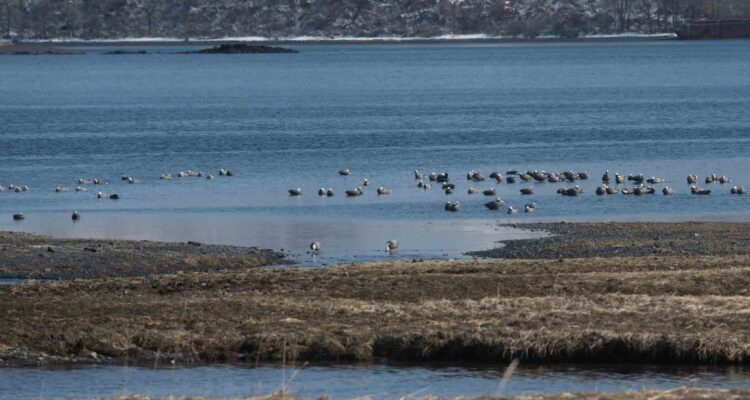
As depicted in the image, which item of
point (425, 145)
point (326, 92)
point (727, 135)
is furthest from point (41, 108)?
point (727, 135)

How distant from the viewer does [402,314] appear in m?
26.8

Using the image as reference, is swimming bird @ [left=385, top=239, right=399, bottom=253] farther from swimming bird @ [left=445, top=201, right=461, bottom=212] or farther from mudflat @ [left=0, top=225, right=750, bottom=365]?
swimming bird @ [left=445, top=201, right=461, bottom=212]

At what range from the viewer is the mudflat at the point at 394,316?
79.7 feet

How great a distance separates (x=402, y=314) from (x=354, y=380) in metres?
3.84

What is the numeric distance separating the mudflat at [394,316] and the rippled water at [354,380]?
52 centimetres

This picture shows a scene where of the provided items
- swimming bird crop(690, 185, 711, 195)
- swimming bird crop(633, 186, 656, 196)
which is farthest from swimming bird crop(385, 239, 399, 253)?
swimming bird crop(690, 185, 711, 195)

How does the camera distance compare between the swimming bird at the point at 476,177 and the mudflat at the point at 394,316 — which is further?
the swimming bird at the point at 476,177

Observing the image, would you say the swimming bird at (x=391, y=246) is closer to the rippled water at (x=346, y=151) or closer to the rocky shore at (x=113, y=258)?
the rippled water at (x=346, y=151)

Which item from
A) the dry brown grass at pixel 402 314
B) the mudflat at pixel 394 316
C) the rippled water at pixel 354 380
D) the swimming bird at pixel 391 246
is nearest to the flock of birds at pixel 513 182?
the swimming bird at pixel 391 246

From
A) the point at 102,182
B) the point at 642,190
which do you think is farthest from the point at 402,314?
the point at 102,182

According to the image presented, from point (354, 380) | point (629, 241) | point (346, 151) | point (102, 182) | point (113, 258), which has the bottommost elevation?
point (346, 151)

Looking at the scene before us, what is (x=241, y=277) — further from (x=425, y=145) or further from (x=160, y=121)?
(x=160, y=121)

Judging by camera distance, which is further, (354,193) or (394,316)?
(354,193)

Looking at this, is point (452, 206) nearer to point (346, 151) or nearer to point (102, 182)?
point (102, 182)
